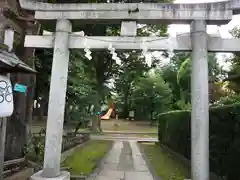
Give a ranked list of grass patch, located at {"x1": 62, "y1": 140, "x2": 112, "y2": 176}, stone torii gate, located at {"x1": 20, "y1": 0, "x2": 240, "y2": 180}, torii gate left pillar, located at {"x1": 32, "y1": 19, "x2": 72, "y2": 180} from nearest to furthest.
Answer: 1. stone torii gate, located at {"x1": 20, "y1": 0, "x2": 240, "y2": 180}
2. torii gate left pillar, located at {"x1": 32, "y1": 19, "x2": 72, "y2": 180}
3. grass patch, located at {"x1": 62, "y1": 140, "x2": 112, "y2": 176}

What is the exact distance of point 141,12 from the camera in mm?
5672

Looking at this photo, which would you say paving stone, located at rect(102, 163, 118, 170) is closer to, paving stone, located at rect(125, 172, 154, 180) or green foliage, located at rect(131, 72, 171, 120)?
paving stone, located at rect(125, 172, 154, 180)

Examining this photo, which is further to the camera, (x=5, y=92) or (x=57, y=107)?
(x=57, y=107)

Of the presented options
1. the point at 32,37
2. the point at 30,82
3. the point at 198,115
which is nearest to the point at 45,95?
the point at 30,82

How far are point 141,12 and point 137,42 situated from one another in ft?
2.43

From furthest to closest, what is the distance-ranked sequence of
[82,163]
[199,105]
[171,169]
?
[82,163]
[171,169]
[199,105]

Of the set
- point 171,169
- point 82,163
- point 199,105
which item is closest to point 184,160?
point 171,169

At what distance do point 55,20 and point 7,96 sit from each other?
2490 mm

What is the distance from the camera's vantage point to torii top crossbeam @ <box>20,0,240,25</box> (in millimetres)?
5469

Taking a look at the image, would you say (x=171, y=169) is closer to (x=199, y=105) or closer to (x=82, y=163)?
(x=82, y=163)

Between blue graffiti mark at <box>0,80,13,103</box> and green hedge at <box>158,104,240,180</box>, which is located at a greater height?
blue graffiti mark at <box>0,80,13,103</box>

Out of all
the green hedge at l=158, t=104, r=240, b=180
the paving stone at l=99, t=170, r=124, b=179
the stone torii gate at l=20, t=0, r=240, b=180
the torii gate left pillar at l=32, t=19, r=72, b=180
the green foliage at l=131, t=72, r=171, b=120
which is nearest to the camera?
the stone torii gate at l=20, t=0, r=240, b=180

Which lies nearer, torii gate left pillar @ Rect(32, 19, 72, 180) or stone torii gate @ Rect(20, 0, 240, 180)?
stone torii gate @ Rect(20, 0, 240, 180)

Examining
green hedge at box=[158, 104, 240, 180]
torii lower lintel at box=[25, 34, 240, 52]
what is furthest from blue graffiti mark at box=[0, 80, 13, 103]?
green hedge at box=[158, 104, 240, 180]
